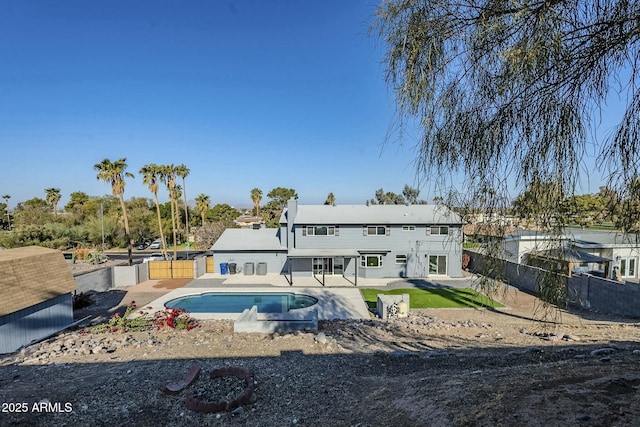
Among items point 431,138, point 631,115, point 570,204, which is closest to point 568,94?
point 631,115

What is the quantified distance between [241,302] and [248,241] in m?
7.75

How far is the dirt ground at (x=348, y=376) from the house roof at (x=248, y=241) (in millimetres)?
10834

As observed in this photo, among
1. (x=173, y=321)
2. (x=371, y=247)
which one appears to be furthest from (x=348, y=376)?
(x=371, y=247)

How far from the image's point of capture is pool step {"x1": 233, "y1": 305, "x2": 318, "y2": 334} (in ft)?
37.4


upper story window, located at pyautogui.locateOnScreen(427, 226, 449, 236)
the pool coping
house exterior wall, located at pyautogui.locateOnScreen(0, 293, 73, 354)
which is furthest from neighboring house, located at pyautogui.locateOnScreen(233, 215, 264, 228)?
house exterior wall, located at pyautogui.locateOnScreen(0, 293, 73, 354)

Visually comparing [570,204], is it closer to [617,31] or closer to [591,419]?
[617,31]

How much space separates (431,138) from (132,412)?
20.7 ft

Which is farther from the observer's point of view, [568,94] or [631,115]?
[568,94]

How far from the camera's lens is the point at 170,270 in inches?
882

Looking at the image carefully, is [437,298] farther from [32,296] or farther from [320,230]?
[32,296]

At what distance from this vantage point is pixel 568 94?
132 inches

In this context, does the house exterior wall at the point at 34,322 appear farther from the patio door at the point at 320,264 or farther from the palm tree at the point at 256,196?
the palm tree at the point at 256,196

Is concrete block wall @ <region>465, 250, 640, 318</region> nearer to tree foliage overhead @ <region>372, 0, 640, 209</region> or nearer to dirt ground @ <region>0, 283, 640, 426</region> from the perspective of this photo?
dirt ground @ <region>0, 283, 640, 426</region>

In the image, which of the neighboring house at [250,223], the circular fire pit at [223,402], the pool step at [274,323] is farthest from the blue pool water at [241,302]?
the neighboring house at [250,223]
